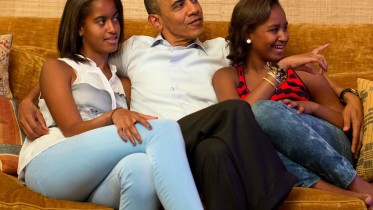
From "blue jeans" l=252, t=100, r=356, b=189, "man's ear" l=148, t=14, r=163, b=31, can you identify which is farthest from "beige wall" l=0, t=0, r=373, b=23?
"blue jeans" l=252, t=100, r=356, b=189

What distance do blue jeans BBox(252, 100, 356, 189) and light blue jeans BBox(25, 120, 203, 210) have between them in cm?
32

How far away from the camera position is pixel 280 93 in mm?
2256

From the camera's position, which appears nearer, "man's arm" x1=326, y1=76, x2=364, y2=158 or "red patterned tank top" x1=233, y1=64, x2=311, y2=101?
"man's arm" x1=326, y1=76, x2=364, y2=158

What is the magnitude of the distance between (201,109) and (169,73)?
0.35 metres

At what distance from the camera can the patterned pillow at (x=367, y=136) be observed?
2029 millimetres

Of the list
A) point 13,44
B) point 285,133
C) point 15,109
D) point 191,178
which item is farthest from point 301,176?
point 13,44

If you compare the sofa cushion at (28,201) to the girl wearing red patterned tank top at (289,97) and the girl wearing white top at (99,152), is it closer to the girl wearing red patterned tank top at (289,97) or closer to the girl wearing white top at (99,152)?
the girl wearing white top at (99,152)

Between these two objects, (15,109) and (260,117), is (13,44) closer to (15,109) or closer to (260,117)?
(15,109)

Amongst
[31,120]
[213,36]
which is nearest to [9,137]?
[31,120]

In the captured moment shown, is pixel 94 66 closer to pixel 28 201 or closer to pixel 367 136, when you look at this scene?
pixel 28 201

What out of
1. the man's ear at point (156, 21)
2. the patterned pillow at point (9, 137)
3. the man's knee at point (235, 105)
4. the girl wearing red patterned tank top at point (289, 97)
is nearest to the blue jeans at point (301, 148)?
the girl wearing red patterned tank top at point (289, 97)

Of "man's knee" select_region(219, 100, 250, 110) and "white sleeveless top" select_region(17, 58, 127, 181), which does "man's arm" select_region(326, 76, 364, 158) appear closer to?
"man's knee" select_region(219, 100, 250, 110)

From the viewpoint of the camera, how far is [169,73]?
231 cm

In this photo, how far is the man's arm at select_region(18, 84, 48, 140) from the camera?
2055 mm
